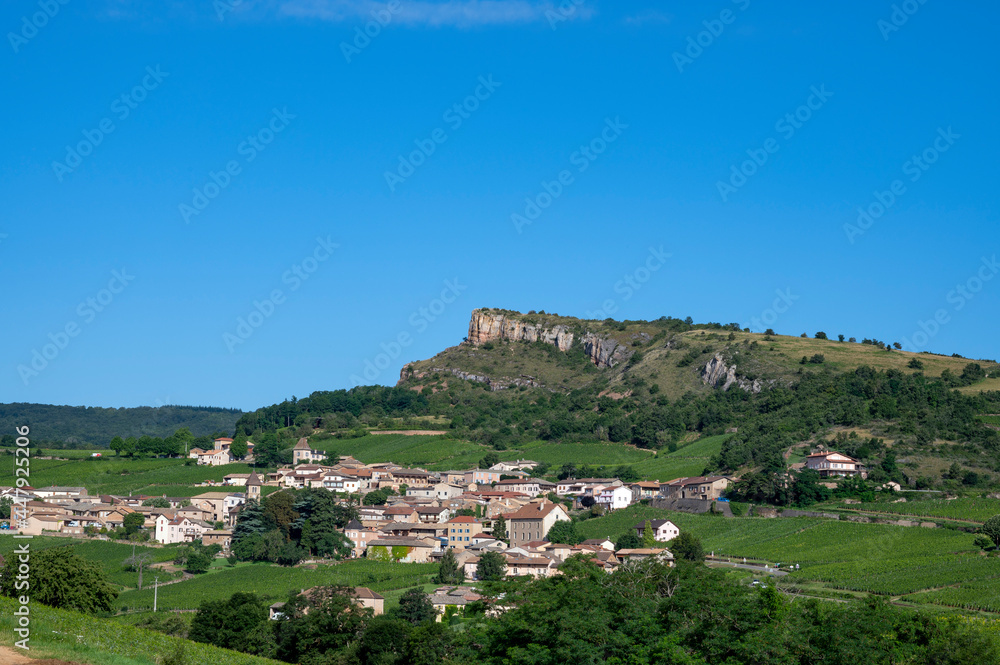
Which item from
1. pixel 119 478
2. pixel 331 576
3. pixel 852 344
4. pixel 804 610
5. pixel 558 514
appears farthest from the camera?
pixel 852 344

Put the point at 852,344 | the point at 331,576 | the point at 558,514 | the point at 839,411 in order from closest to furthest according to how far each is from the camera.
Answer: the point at 331,576
the point at 558,514
the point at 839,411
the point at 852,344

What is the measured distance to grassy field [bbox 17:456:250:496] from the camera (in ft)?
323

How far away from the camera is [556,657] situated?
32219 millimetres

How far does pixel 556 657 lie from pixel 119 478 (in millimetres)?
80465

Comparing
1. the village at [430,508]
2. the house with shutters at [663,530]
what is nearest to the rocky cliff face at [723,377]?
the village at [430,508]

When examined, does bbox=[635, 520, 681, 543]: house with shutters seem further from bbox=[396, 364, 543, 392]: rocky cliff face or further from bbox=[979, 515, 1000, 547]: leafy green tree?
bbox=[396, 364, 543, 392]: rocky cliff face

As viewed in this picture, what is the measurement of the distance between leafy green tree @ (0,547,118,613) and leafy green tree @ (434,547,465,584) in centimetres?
2339

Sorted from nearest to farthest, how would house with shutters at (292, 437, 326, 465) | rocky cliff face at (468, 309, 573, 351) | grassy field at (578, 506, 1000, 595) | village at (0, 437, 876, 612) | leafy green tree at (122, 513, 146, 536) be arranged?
grassy field at (578, 506, 1000, 595) < village at (0, 437, 876, 612) < leafy green tree at (122, 513, 146, 536) < house with shutters at (292, 437, 326, 465) < rocky cliff face at (468, 309, 573, 351)

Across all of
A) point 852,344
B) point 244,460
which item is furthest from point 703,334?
point 244,460

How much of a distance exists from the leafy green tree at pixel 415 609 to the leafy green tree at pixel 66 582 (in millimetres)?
14429

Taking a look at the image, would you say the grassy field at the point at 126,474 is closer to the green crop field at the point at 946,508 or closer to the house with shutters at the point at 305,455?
the house with shutters at the point at 305,455

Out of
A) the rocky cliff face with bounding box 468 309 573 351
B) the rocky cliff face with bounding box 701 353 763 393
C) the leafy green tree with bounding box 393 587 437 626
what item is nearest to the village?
the leafy green tree with bounding box 393 587 437 626

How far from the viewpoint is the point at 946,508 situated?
69.4 metres

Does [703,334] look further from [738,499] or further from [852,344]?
[738,499]
